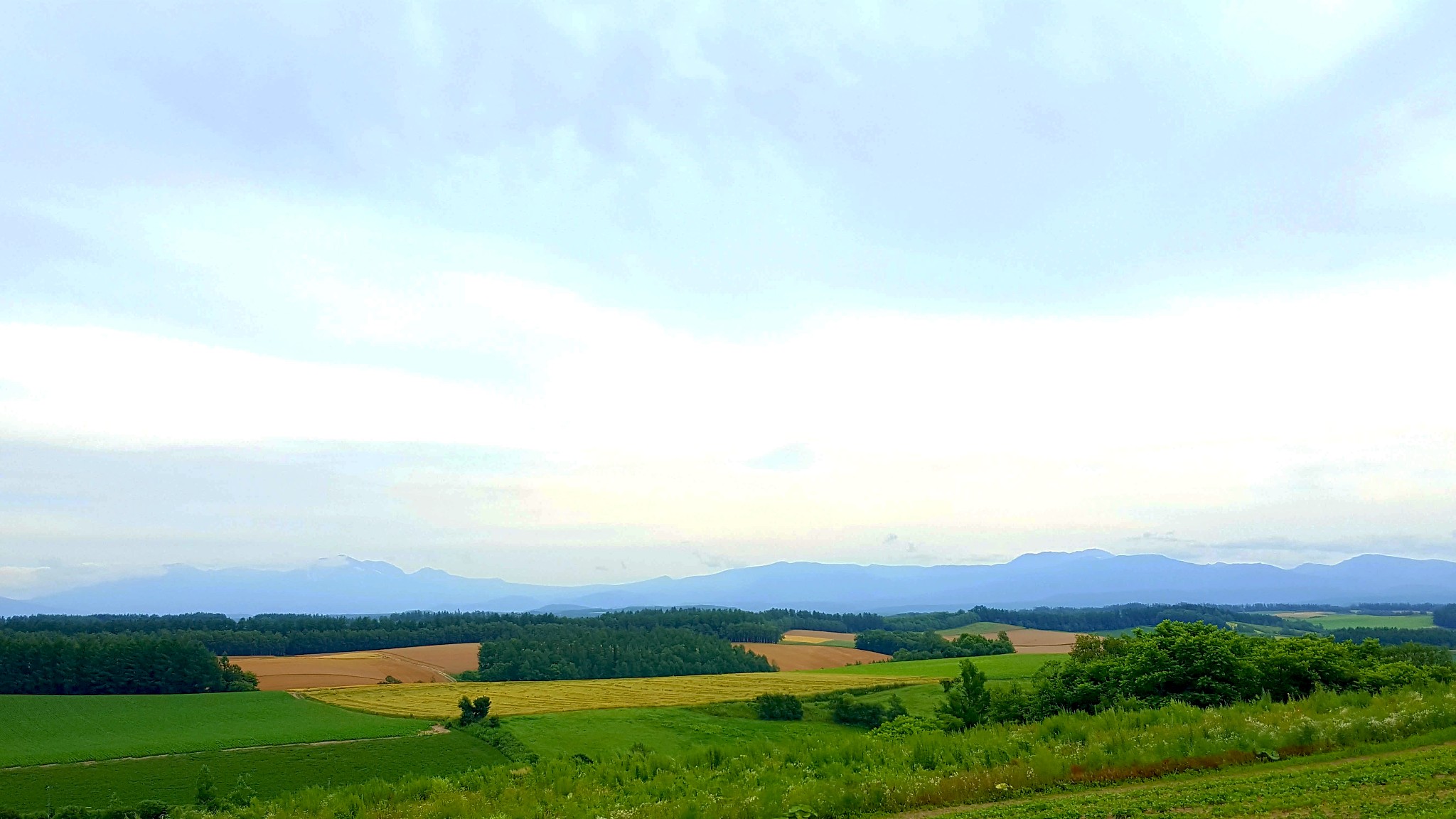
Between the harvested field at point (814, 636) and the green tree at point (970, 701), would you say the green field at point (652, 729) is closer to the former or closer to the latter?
the green tree at point (970, 701)

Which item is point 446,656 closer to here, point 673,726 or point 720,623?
point 720,623

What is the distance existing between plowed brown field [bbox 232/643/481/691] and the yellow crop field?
6.49m

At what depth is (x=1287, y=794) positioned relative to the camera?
12.0 m

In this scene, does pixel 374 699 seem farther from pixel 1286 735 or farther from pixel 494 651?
pixel 1286 735

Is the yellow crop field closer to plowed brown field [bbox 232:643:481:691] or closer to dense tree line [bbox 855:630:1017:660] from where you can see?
plowed brown field [bbox 232:643:481:691]

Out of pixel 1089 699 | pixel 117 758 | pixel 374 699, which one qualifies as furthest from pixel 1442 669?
→ pixel 374 699

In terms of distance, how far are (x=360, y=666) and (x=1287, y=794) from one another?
120 m

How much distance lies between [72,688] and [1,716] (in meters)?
19.6

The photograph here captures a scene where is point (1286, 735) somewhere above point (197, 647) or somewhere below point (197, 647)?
above

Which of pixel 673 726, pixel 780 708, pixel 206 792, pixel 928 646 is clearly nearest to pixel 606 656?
pixel 928 646

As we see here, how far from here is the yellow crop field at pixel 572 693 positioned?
76.8 meters

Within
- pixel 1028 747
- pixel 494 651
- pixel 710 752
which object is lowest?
pixel 494 651

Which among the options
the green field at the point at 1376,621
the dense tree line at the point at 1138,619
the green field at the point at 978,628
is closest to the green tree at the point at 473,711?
the green field at the point at 978,628

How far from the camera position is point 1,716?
70125 mm
